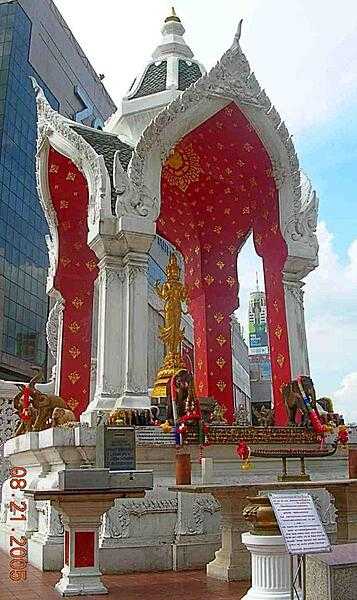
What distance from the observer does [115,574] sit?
818 cm

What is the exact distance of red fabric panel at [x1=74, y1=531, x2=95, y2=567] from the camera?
22.5ft

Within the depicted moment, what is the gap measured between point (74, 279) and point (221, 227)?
3569mm

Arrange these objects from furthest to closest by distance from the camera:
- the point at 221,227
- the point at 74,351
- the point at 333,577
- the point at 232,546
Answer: the point at 221,227 < the point at 74,351 < the point at 232,546 < the point at 333,577

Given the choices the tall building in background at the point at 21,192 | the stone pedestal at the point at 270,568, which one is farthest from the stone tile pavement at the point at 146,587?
the tall building in background at the point at 21,192

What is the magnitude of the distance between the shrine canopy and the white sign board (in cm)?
665

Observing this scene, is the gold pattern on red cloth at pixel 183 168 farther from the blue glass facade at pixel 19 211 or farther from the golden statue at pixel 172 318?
the blue glass facade at pixel 19 211

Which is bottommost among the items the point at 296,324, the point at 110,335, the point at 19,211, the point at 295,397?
the point at 295,397

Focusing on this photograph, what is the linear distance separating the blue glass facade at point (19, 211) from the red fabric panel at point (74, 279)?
72.3 ft

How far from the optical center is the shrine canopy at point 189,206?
11734 mm

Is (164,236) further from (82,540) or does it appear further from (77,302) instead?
(82,540)

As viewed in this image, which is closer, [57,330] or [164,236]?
[57,330]

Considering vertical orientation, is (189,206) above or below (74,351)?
above

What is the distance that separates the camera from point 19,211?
1505 inches
